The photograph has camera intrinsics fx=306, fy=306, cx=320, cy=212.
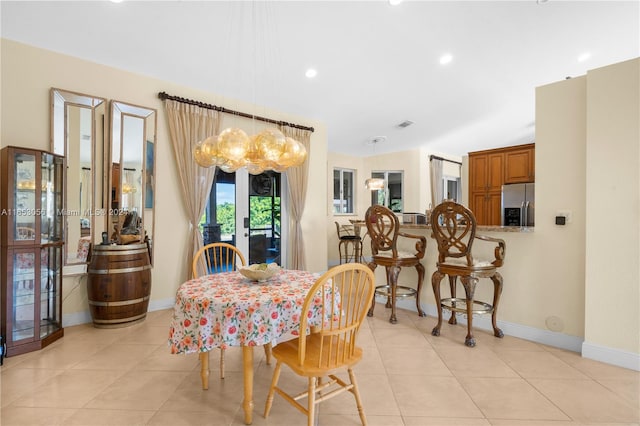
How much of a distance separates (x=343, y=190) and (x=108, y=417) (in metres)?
6.59

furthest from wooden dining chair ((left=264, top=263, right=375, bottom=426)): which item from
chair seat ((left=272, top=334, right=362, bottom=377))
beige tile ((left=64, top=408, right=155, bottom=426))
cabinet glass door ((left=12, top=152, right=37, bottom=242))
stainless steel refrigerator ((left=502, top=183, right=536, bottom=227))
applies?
stainless steel refrigerator ((left=502, top=183, right=536, bottom=227))

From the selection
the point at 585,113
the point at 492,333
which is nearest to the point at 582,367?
the point at 492,333

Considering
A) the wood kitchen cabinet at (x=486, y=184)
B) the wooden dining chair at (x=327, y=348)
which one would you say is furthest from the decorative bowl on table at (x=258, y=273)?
the wood kitchen cabinet at (x=486, y=184)

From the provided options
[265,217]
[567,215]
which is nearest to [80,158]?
[265,217]

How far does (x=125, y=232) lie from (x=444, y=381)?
11.5 feet

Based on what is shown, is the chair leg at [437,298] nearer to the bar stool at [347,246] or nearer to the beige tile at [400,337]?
the beige tile at [400,337]

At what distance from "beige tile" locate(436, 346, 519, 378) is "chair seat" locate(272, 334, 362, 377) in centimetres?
115

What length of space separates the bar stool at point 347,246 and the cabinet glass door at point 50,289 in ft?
14.8

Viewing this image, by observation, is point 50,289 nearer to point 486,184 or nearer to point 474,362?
point 474,362

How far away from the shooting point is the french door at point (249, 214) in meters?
4.33

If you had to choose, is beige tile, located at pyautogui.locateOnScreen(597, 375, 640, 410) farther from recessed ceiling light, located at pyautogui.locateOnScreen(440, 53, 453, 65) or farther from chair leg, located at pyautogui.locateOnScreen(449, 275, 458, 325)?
recessed ceiling light, located at pyautogui.locateOnScreen(440, 53, 453, 65)

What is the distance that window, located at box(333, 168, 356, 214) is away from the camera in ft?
25.2

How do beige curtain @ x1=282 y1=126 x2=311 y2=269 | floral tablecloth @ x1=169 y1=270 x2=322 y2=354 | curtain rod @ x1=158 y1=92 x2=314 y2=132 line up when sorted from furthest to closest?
1. beige curtain @ x1=282 y1=126 x2=311 y2=269
2. curtain rod @ x1=158 y1=92 x2=314 y2=132
3. floral tablecloth @ x1=169 y1=270 x2=322 y2=354

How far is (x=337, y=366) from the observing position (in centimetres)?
154
